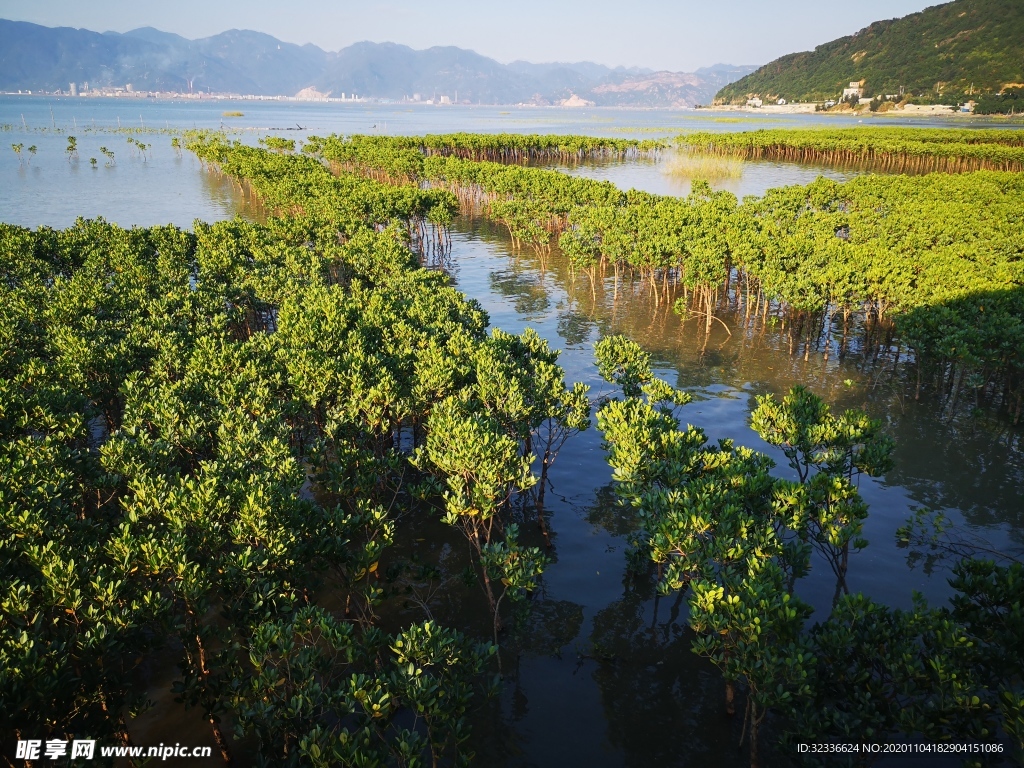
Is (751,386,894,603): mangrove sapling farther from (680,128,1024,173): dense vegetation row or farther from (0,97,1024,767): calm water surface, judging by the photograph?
(680,128,1024,173): dense vegetation row

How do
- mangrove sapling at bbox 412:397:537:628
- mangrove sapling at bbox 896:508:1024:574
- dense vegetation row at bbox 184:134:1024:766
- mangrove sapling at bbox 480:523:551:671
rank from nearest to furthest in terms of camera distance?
dense vegetation row at bbox 184:134:1024:766, mangrove sapling at bbox 480:523:551:671, mangrove sapling at bbox 412:397:537:628, mangrove sapling at bbox 896:508:1024:574

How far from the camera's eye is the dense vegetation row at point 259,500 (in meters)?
8.55

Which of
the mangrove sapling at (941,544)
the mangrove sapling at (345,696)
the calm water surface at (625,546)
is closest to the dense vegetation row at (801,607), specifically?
the calm water surface at (625,546)

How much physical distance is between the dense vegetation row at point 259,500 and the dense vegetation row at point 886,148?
7770 centimetres

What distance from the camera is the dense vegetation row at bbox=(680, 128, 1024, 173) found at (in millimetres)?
71812

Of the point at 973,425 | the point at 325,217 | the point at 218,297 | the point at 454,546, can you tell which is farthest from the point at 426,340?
the point at 325,217

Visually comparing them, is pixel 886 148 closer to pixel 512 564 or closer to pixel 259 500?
pixel 512 564

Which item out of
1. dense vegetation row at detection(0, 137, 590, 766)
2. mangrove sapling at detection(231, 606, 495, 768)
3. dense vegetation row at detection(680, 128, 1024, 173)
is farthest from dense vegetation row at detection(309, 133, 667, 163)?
mangrove sapling at detection(231, 606, 495, 768)

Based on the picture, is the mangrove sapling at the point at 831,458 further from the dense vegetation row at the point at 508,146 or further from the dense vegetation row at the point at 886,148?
the dense vegetation row at the point at 886,148

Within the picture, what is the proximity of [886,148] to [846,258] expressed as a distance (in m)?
66.0

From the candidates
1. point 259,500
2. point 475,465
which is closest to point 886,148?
point 475,465

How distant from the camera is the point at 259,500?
34.5 ft

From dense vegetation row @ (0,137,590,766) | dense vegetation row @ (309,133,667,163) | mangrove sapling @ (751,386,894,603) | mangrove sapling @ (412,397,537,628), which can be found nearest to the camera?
dense vegetation row @ (0,137,590,766)

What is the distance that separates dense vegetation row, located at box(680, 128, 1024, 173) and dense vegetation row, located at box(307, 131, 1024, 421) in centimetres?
2521
